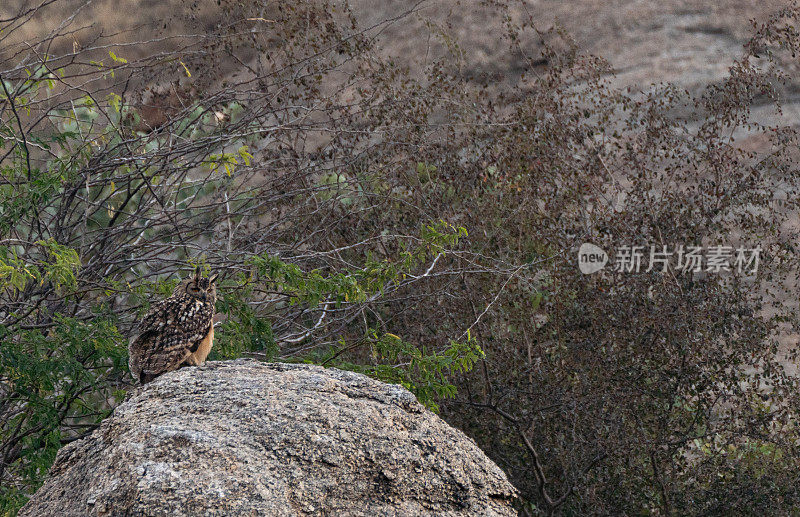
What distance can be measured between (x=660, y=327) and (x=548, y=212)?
1462 mm

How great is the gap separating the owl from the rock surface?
629mm

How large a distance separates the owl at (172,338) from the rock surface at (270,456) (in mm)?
629

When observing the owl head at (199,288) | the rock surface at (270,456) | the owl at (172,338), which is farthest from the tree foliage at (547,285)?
the rock surface at (270,456)

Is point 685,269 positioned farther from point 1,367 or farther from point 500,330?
point 1,367

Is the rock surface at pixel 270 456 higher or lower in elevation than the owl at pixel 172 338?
higher

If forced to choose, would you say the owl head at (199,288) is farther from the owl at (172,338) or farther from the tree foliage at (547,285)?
the tree foliage at (547,285)

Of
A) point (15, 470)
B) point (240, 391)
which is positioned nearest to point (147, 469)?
point (240, 391)

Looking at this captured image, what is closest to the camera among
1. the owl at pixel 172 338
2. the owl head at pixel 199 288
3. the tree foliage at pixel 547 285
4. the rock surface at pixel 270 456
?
the rock surface at pixel 270 456

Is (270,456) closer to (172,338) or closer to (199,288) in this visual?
(172,338)

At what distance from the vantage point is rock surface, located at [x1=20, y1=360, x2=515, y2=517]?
2258 mm

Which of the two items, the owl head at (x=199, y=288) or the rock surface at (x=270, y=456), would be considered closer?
the rock surface at (x=270, y=456)

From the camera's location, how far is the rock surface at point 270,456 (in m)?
2.26

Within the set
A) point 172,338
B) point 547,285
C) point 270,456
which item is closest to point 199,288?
point 172,338

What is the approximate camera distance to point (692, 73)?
12.7 metres
